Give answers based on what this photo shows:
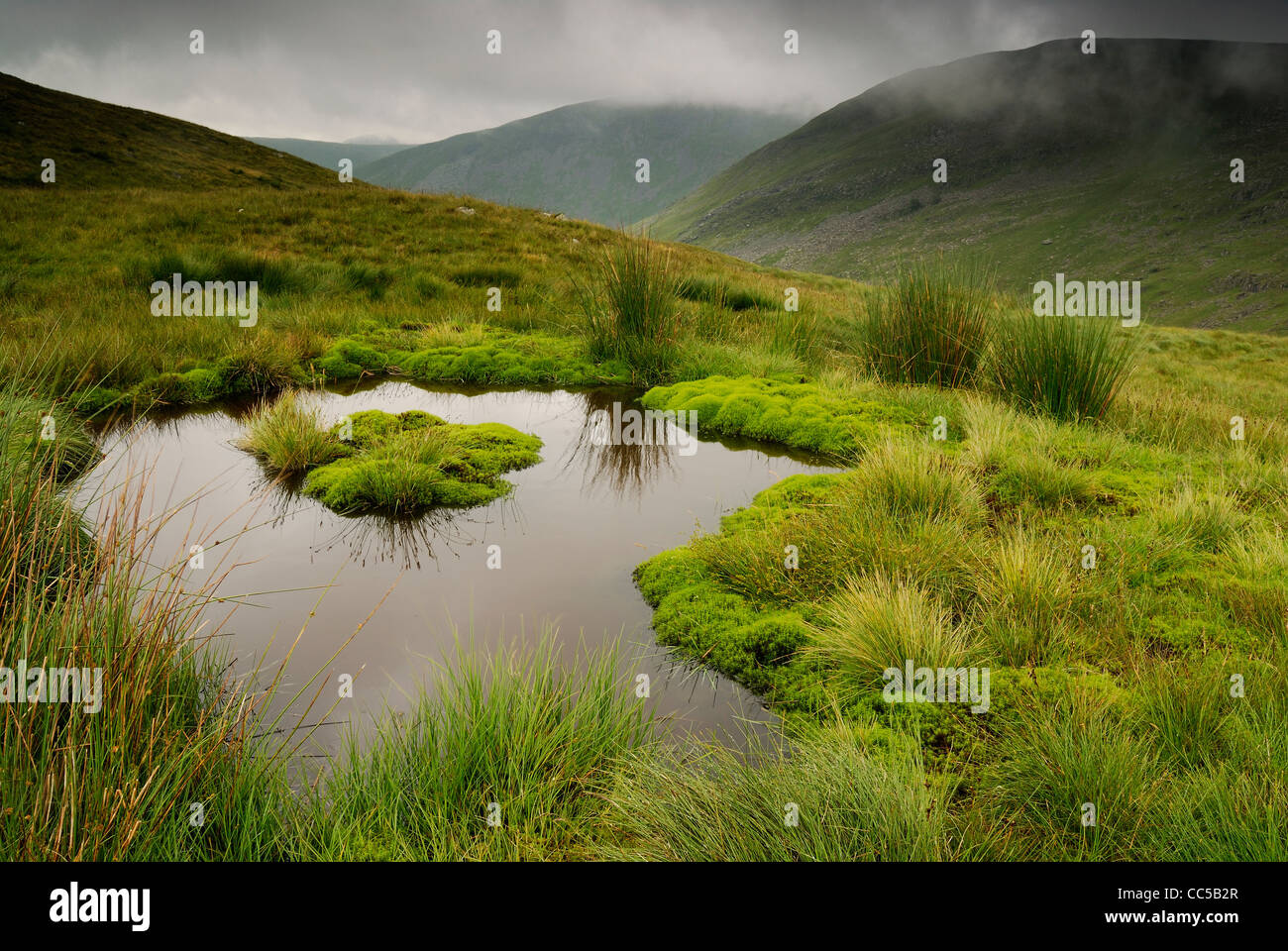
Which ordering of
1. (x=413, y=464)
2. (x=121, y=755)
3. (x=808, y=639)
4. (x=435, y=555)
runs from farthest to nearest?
1. (x=413, y=464)
2. (x=435, y=555)
3. (x=808, y=639)
4. (x=121, y=755)

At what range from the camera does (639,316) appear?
8.72m

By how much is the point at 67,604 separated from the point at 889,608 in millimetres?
2913

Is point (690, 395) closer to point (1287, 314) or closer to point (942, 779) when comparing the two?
point (942, 779)

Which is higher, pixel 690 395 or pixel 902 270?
pixel 902 270

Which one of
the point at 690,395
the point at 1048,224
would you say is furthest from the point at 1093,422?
the point at 1048,224

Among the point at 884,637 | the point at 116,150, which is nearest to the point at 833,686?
the point at 884,637

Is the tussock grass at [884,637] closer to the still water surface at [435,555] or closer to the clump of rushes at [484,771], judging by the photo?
the still water surface at [435,555]

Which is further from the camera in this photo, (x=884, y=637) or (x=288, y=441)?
(x=288, y=441)

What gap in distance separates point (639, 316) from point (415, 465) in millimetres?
4647

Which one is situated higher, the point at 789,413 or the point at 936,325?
the point at 936,325

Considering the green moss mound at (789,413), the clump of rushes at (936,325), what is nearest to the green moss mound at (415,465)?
the green moss mound at (789,413)

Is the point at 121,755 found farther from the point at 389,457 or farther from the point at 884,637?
the point at 389,457

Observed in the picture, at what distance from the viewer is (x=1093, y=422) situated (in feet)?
21.3

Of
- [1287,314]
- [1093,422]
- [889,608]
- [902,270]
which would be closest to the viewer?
[889,608]
